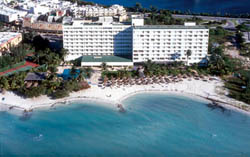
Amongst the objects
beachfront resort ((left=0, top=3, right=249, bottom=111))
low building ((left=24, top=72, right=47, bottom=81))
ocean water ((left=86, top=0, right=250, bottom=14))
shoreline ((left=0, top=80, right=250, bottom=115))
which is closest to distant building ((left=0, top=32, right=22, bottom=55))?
beachfront resort ((left=0, top=3, right=249, bottom=111))

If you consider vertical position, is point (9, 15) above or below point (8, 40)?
above

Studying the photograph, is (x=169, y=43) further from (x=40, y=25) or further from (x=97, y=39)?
(x=40, y=25)

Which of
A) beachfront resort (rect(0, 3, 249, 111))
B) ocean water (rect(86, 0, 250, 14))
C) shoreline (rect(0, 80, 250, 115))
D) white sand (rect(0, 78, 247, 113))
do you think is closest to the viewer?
shoreline (rect(0, 80, 250, 115))

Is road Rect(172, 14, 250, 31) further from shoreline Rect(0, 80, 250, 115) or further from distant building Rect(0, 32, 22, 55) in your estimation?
distant building Rect(0, 32, 22, 55)

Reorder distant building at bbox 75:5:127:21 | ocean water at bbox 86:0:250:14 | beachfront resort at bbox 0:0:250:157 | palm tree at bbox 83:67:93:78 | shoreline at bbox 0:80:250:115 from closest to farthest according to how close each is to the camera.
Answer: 1. beachfront resort at bbox 0:0:250:157
2. shoreline at bbox 0:80:250:115
3. palm tree at bbox 83:67:93:78
4. distant building at bbox 75:5:127:21
5. ocean water at bbox 86:0:250:14

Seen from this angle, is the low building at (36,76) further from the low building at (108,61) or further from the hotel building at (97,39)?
the hotel building at (97,39)

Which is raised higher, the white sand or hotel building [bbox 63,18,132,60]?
hotel building [bbox 63,18,132,60]

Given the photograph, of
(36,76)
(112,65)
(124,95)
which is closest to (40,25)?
(112,65)

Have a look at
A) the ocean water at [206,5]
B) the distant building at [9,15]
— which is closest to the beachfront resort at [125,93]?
the distant building at [9,15]
